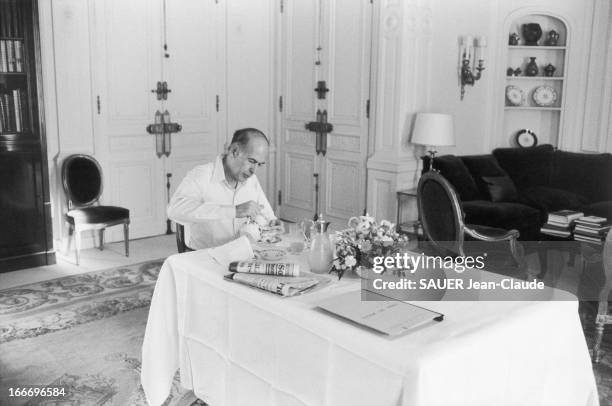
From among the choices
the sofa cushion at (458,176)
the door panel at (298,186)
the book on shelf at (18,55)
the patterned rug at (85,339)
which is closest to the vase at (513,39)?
the sofa cushion at (458,176)

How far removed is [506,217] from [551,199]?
30.5 inches

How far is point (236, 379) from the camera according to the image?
2326mm

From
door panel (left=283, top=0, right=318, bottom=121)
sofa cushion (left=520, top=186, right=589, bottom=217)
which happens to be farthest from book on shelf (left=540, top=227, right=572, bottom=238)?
door panel (left=283, top=0, right=318, bottom=121)

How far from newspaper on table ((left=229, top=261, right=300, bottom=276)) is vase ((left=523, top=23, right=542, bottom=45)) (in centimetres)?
484

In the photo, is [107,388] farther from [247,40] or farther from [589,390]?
[247,40]

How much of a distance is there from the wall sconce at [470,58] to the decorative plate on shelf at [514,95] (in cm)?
52

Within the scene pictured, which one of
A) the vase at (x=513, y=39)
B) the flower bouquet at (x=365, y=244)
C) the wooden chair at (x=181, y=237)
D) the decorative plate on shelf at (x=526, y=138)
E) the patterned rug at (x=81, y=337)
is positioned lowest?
the patterned rug at (x=81, y=337)

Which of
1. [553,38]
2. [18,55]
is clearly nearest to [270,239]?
[18,55]

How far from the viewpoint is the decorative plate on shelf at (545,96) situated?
6387 millimetres

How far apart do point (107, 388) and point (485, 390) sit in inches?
74.5

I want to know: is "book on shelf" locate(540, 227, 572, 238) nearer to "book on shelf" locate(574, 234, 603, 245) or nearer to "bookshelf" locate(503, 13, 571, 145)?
"book on shelf" locate(574, 234, 603, 245)

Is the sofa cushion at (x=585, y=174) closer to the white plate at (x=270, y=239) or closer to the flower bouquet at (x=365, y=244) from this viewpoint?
the white plate at (x=270, y=239)

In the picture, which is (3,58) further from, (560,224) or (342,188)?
(560,224)

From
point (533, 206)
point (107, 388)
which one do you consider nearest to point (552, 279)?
point (533, 206)
